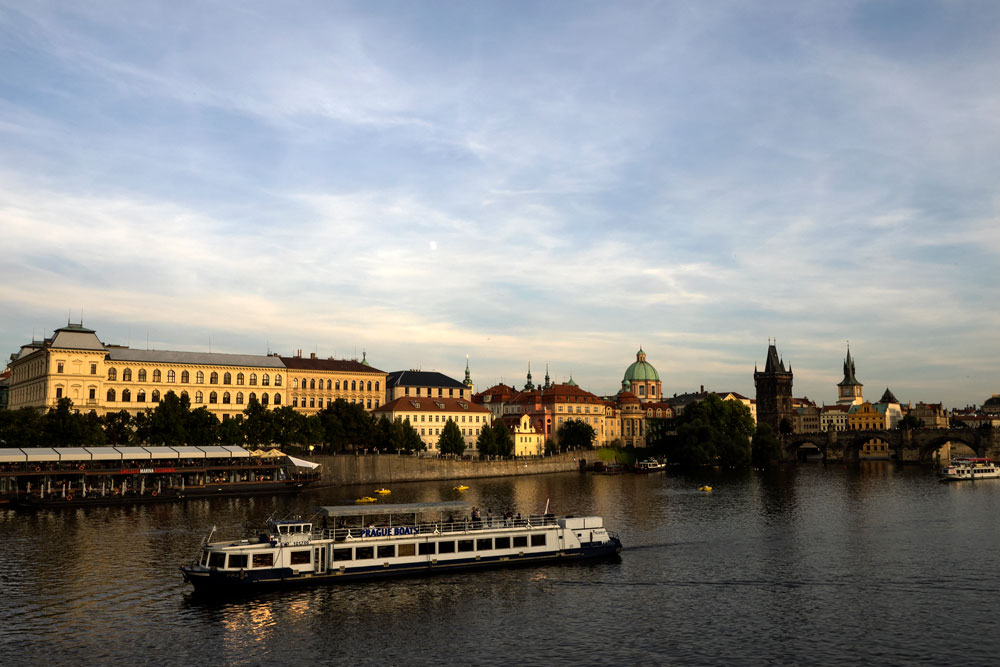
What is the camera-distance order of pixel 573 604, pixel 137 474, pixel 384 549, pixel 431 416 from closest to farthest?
pixel 573 604 → pixel 384 549 → pixel 137 474 → pixel 431 416

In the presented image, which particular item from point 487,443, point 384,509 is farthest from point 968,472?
point 384,509

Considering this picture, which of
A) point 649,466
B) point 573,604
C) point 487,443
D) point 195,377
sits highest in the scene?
point 195,377

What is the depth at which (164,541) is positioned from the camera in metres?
73.5

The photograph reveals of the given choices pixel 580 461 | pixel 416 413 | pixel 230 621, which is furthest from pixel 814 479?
pixel 230 621

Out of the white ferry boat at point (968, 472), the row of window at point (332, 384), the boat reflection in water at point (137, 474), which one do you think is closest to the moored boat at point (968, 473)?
the white ferry boat at point (968, 472)

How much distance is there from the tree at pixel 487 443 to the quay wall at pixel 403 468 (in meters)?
8.10

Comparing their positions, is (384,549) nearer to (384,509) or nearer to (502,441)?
(384,509)

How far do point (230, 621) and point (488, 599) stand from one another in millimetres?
15724

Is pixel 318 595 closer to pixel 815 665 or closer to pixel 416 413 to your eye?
pixel 815 665

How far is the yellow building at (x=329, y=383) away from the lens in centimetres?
18238

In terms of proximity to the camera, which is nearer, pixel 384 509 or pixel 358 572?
pixel 358 572

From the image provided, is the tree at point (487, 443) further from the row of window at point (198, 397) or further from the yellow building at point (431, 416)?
the row of window at point (198, 397)

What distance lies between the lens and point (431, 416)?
191250mm

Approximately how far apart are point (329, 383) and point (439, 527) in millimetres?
127417
